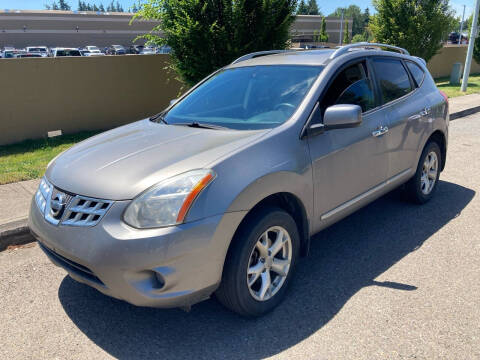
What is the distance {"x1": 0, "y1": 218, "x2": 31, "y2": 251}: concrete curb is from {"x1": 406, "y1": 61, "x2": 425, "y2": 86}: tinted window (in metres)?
4.37

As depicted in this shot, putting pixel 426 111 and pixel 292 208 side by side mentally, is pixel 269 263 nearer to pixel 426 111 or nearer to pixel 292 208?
pixel 292 208

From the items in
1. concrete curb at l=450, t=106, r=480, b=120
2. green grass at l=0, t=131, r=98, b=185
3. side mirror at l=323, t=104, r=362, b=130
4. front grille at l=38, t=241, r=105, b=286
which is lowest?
concrete curb at l=450, t=106, r=480, b=120

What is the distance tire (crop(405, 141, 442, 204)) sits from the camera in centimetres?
477

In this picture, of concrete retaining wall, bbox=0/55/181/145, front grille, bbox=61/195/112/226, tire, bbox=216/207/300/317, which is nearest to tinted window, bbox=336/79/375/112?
tire, bbox=216/207/300/317

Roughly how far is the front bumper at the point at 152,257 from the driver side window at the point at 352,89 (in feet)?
4.80

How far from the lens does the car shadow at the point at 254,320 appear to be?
2.72 m

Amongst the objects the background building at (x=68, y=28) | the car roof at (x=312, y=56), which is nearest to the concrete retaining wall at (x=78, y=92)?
the car roof at (x=312, y=56)

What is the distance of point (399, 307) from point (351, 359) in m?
0.70

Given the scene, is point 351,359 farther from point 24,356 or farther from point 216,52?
point 216,52

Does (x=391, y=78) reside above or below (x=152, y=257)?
above

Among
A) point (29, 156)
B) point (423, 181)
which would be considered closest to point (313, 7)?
point (29, 156)

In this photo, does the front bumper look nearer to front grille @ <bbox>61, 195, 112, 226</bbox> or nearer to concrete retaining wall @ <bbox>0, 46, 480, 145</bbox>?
front grille @ <bbox>61, 195, 112, 226</bbox>

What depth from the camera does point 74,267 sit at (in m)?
2.71

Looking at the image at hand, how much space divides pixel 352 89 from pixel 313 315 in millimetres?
1935
